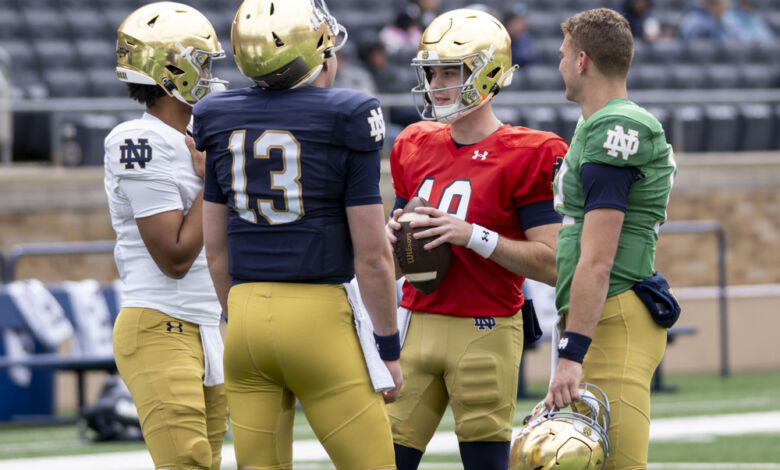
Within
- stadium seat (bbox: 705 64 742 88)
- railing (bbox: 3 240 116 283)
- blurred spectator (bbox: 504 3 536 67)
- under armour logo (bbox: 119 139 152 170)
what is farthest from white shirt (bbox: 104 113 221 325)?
stadium seat (bbox: 705 64 742 88)

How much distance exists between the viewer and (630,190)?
3.78 meters

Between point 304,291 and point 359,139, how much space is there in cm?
44

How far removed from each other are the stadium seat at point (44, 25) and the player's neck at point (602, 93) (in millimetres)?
9685

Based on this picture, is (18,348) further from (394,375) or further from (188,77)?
(394,375)

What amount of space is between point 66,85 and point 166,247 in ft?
26.8

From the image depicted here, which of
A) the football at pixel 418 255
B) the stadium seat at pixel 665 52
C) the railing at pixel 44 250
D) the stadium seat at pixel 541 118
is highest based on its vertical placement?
the stadium seat at pixel 665 52

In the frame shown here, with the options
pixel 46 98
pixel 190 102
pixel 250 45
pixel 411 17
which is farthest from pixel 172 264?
pixel 411 17

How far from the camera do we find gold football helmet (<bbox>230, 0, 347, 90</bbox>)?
3.55m

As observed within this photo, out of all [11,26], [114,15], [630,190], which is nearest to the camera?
[630,190]

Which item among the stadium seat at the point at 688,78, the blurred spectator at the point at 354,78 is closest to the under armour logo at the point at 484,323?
the blurred spectator at the point at 354,78

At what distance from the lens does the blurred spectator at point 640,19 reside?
46.9 feet

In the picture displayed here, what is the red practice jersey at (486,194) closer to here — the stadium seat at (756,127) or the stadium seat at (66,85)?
the stadium seat at (66,85)

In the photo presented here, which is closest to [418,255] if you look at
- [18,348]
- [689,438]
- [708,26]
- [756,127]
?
[689,438]

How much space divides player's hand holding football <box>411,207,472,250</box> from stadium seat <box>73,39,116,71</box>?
8.74m
